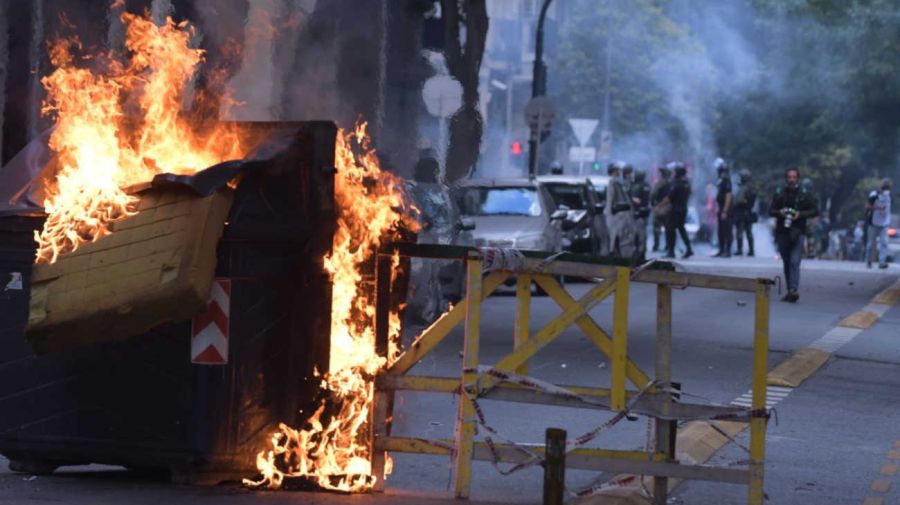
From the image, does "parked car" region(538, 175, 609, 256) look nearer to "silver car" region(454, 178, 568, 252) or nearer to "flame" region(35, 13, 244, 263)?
"silver car" region(454, 178, 568, 252)

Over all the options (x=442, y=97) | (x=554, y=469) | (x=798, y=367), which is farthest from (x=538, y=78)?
(x=554, y=469)

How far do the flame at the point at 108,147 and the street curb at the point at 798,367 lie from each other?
20.4ft

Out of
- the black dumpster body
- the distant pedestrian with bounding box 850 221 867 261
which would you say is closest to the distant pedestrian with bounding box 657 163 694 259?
the distant pedestrian with bounding box 850 221 867 261

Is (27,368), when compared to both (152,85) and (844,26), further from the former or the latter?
(844,26)

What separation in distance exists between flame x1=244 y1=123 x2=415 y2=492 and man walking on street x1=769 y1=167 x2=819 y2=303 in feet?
41.7

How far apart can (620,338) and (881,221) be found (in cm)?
2362

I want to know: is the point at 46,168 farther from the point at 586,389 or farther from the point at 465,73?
the point at 465,73

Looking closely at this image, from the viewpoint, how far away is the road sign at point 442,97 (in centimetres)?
2084

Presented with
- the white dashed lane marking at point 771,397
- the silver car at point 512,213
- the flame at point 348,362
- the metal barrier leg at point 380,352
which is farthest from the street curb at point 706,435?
the silver car at point 512,213

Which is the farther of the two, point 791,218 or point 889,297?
point 889,297

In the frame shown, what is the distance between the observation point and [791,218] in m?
19.6

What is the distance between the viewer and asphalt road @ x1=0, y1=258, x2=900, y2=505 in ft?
24.5

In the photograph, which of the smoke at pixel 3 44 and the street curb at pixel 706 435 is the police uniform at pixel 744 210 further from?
the smoke at pixel 3 44

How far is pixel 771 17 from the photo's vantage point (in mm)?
45406
